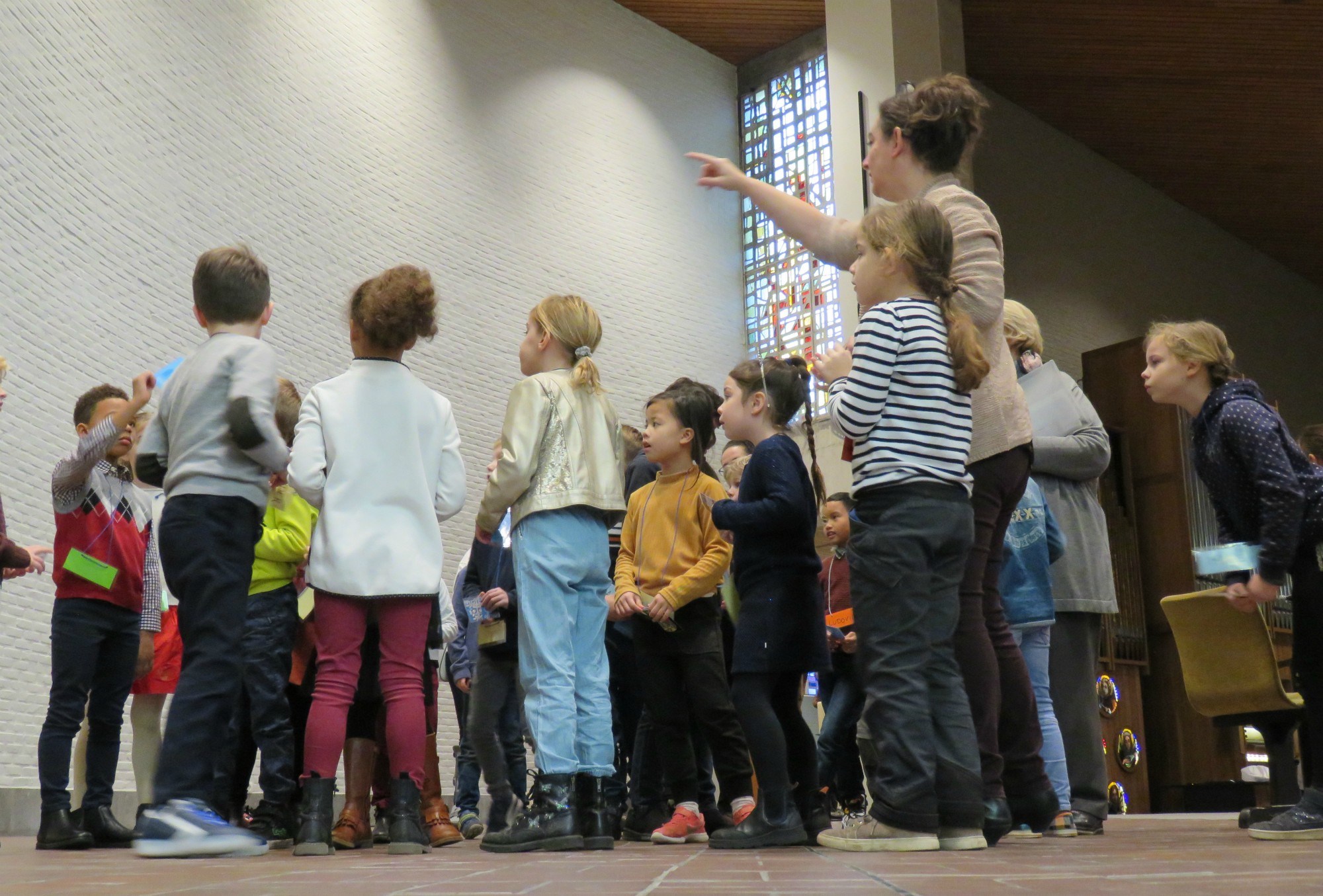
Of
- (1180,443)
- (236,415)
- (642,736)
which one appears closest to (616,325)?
(1180,443)

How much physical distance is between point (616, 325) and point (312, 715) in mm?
6756

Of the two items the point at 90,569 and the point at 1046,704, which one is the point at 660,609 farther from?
the point at 90,569

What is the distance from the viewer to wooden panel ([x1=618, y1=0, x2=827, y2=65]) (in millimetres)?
9656

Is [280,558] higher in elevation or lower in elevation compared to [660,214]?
lower

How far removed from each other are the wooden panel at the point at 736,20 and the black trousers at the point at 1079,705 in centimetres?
713

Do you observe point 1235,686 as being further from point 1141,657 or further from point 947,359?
point 1141,657

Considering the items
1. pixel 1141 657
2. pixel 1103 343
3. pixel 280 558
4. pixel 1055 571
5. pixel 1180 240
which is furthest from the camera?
pixel 1180 240

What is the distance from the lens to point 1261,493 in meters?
2.59

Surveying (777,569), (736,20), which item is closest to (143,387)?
(777,569)

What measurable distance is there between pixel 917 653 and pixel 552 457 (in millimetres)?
1017

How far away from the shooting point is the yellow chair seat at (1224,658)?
11.4 ft

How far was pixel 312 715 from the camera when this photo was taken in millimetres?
2590

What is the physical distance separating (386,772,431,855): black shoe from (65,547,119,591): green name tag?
1032 mm

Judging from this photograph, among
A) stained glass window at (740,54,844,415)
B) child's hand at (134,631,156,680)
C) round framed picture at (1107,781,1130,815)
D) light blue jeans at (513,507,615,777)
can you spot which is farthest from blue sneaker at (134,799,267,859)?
round framed picture at (1107,781,1130,815)
